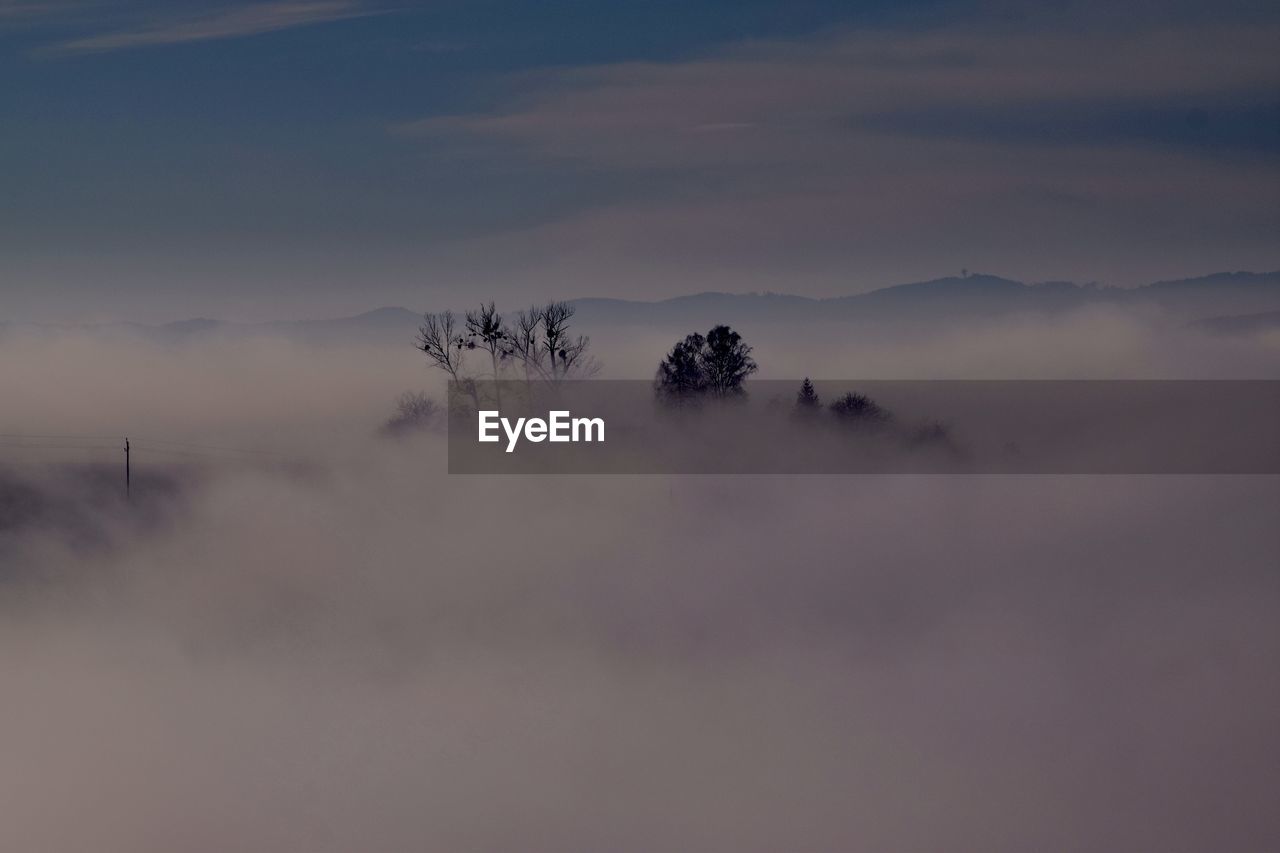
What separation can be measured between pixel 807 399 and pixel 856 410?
12.2 meters

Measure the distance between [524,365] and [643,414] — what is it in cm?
2222

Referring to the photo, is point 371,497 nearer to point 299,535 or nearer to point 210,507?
point 299,535

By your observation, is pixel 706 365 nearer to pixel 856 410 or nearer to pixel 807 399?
pixel 807 399

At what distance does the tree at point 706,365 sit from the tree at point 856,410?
13.9 meters

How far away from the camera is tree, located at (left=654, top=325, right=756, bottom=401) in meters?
105

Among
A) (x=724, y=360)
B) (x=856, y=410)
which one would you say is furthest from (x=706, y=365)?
(x=856, y=410)

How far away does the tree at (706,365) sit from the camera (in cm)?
10512

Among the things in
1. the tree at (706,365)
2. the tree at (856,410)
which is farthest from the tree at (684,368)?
the tree at (856,410)

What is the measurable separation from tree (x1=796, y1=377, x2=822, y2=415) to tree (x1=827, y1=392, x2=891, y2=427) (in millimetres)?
6515

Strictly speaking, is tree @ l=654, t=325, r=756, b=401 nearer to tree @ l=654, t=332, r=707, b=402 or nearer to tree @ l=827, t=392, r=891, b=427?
tree @ l=654, t=332, r=707, b=402

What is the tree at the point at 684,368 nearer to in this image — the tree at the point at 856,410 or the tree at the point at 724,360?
the tree at the point at 724,360

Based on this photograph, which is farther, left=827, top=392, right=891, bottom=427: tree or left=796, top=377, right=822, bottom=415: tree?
left=827, top=392, right=891, bottom=427: tree

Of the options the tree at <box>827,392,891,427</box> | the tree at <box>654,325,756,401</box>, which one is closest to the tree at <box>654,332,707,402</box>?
the tree at <box>654,325,756,401</box>

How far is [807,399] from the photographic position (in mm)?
109062
